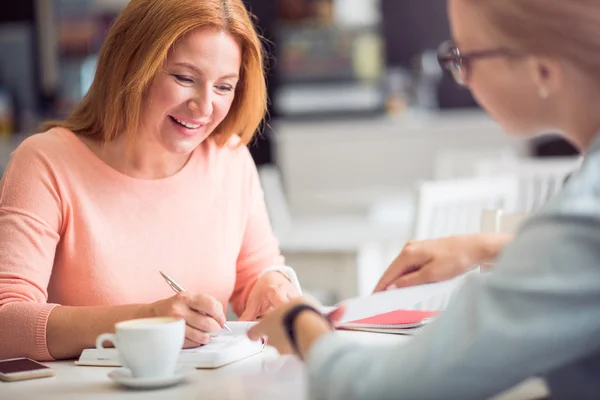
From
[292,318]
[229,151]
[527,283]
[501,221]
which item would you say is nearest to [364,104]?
[229,151]

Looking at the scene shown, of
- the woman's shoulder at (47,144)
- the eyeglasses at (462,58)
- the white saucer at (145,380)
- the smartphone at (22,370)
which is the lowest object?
the smartphone at (22,370)

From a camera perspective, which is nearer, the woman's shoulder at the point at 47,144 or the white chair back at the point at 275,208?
the woman's shoulder at the point at 47,144

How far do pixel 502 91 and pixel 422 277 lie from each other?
1.43 feet

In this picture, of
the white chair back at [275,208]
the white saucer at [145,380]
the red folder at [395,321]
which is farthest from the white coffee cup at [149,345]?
the white chair back at [275,208]

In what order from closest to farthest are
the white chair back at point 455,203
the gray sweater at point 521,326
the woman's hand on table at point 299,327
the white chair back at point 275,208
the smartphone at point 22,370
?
the gray sweater at point 521,326 → the woman's hand on table at point 299,327 → the smartphone at point 22,370 → the white chair back at point 455,203 → the white chair back at point 275,208

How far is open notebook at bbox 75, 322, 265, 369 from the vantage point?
125 cm

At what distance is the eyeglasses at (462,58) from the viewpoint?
88 cm

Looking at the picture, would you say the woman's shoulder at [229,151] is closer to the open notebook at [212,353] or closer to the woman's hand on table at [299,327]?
the open notebook at [212,353]

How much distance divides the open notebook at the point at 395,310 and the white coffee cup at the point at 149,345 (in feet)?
0.72

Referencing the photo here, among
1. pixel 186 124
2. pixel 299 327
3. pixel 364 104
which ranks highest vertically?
pixel 364 104

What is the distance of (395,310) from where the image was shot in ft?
5.08

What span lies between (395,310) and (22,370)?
25.2 inches

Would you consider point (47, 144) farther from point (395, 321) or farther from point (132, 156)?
point (395, 321)

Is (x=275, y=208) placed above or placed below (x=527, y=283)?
below
